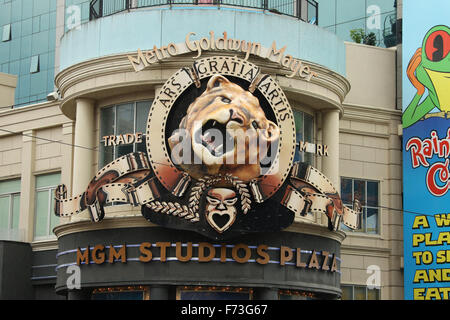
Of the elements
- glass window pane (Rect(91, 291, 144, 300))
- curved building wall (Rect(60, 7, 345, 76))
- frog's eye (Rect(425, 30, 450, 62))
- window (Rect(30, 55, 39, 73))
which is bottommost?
glass window pane (Rect(91, 291, 144, 300))

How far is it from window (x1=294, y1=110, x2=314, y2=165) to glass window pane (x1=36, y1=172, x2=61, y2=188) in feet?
33.2

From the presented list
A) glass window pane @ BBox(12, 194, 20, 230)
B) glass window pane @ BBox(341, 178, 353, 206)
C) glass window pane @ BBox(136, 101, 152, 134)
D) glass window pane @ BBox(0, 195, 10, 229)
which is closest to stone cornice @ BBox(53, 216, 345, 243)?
glass window pane @ BBox(136, 101, 152, 134)

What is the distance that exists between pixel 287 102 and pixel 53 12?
22.7m

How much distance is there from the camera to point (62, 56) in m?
38.4

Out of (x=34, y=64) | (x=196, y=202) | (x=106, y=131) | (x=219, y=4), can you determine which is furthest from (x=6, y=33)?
(x=196, y=202)

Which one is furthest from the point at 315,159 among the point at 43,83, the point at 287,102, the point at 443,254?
the point at 43,83

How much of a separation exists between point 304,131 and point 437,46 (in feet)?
25.2

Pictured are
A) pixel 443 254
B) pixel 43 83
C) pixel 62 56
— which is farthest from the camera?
pixel 43 83

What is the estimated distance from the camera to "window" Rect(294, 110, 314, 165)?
3828cm

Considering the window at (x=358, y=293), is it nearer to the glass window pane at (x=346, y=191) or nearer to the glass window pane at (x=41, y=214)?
the glass window pane at (x=346, y=191)

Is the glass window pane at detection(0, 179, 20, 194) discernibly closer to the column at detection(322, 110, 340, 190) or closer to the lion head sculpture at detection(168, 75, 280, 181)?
the lion head sculpture at detection(168, 75, 280, 181)

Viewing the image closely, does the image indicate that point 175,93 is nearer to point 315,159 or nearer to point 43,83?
point 315,159

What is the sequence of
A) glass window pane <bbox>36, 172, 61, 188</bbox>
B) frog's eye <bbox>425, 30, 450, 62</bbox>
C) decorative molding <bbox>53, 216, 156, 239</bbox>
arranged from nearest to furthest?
decorative molding <bbox>53, 216, 156, 239</bbox> → frog's eye <bbox>425, 30, 450, 62</bbox> → glass window pane <bbox>36, 172, 61, 188</bbox>

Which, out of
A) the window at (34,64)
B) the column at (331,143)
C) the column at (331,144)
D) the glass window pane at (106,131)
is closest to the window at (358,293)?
the column at (331,144)
